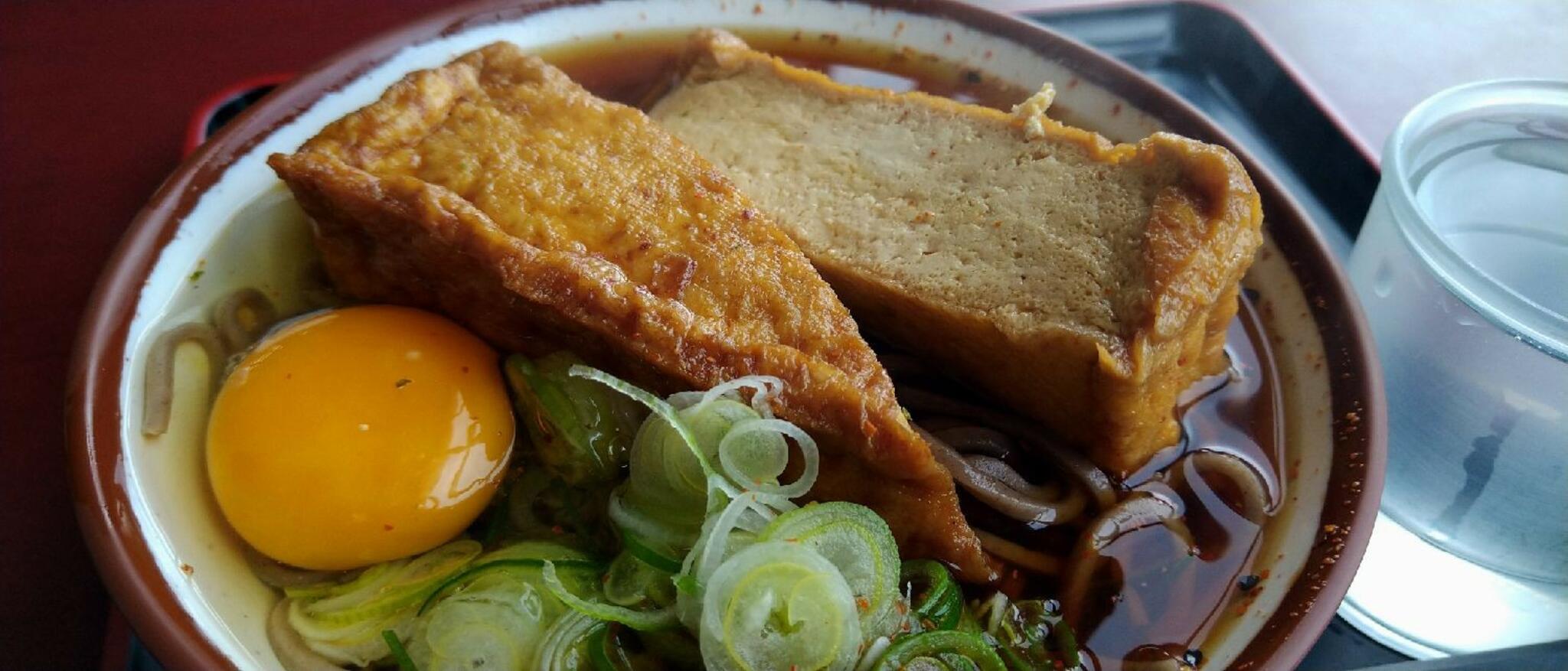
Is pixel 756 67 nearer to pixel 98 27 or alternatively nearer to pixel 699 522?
pixel 699 522

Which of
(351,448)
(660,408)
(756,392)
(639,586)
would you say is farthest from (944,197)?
(351,448)

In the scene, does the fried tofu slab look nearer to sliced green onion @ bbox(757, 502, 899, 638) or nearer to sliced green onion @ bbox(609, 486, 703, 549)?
sliced green onion @ bbox(757, 502, 899, 638)

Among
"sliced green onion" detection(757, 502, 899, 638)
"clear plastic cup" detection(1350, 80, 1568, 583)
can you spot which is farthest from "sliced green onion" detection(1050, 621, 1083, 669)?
"clear plastic cup" detection(1350, 80, 1568, 583)

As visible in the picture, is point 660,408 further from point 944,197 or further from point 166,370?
point 166,370

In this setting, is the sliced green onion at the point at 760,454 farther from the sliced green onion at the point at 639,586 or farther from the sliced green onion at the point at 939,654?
the sliced green onion at the point at 939,654

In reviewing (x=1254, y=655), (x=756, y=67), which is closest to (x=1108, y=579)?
(x=1254, y=655)
